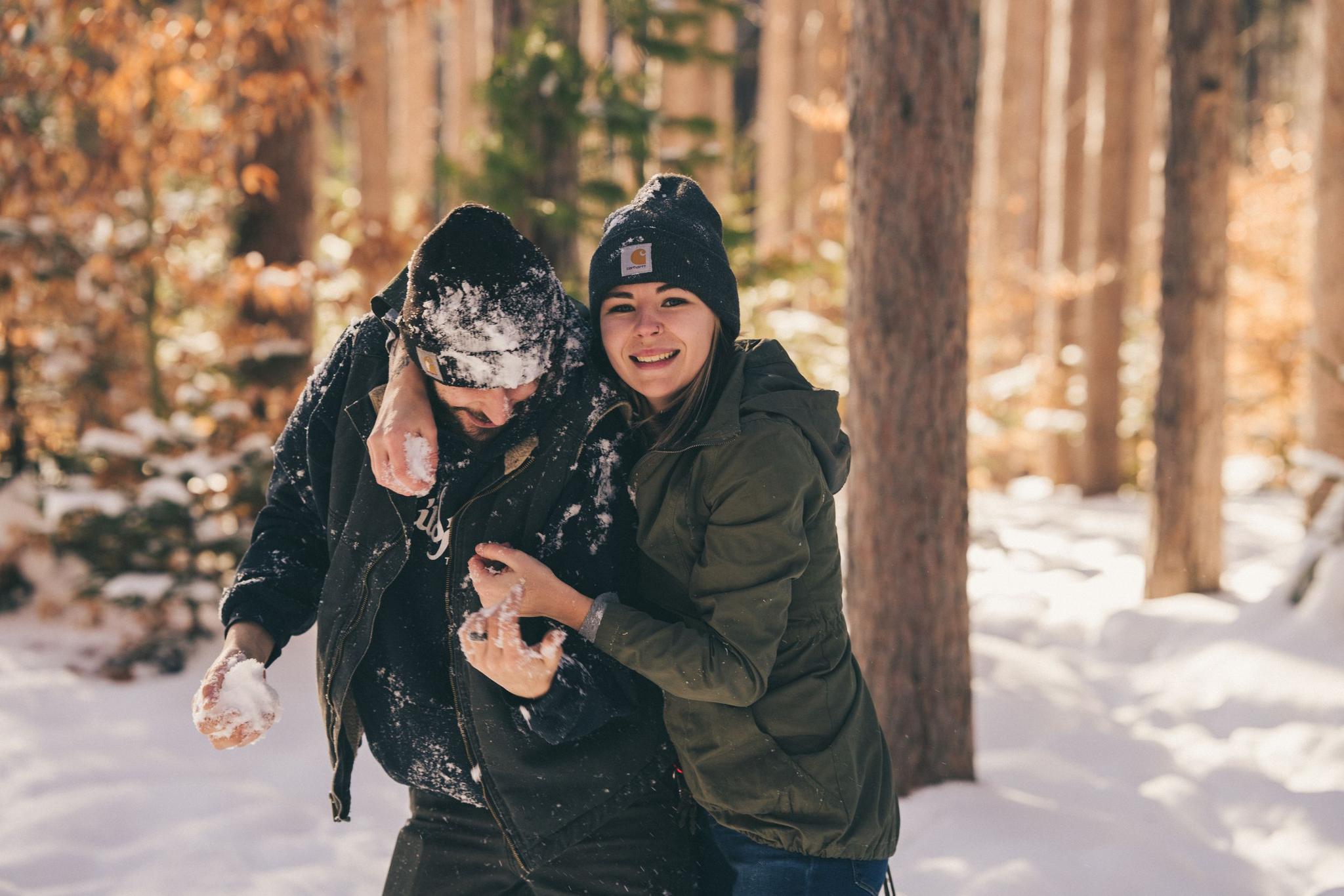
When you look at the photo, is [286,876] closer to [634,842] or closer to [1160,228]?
[634,842]

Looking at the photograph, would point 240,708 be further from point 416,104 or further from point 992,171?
point 416,104

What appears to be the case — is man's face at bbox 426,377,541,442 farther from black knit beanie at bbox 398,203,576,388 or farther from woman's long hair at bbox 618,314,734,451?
woman's long hair at bbox 618,314,734,451

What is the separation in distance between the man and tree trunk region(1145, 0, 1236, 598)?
5726mm

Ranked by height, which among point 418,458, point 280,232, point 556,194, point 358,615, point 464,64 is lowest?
point 358,615

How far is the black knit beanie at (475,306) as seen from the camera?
1.79 m

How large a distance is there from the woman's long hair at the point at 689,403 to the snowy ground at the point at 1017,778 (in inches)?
87.4

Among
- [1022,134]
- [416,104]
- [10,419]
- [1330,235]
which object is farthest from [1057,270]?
[416,104]

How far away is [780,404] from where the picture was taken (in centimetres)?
189

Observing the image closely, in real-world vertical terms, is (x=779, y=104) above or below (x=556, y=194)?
above

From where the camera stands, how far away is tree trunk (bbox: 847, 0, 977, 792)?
384cm

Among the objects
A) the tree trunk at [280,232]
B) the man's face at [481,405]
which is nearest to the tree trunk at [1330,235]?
the tree trunk at [280,232]

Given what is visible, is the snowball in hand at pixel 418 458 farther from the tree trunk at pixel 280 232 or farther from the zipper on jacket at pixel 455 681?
the tree trunk at pixel 280 232

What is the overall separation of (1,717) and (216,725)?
4292 mm

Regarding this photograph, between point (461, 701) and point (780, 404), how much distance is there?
753mm
